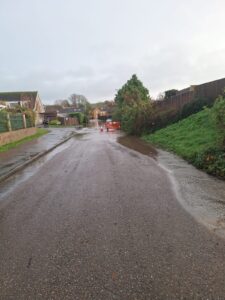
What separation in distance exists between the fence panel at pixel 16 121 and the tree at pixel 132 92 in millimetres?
19780

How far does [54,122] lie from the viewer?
64750mm

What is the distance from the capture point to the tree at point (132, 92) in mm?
40716

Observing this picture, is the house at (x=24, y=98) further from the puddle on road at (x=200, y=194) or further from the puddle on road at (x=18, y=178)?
the puddle on road at (x=200, y=194)

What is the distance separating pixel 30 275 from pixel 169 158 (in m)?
8.89

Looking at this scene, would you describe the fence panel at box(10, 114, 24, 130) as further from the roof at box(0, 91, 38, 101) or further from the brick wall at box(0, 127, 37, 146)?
the roof at box(0, 91, 38, 101)

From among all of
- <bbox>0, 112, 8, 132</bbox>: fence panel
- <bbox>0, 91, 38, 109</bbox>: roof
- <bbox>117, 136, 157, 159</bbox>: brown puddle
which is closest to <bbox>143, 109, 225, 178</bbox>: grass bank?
<bbox>117, 136, 157, 159</bbox>: brown puddle

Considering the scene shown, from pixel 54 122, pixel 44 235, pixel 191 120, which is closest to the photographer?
pixel 44 235

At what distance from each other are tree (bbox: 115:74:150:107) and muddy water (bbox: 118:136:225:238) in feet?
106

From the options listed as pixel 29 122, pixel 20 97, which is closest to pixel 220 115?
pixel 29 122

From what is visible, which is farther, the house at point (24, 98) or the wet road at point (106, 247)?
the house at point (24, 98)

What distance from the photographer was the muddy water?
4.62 meters

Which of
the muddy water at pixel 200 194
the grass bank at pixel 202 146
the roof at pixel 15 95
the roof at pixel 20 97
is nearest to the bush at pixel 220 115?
the grass bank at pixel 202 146

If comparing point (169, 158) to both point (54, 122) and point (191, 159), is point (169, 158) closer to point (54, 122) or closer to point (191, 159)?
point (191, 159)

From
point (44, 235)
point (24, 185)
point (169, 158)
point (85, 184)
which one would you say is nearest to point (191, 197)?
point (85, 184)
